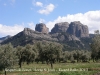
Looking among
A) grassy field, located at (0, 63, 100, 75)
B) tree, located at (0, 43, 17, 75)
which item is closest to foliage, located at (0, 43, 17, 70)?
tree, located at (0, 43, 17, 75)

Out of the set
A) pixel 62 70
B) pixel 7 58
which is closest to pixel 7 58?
pixel 7 58

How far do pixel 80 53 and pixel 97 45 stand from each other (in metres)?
75.6

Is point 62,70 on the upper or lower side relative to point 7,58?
lower

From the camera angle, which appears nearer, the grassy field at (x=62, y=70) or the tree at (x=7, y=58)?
the grassy field at (x=62, y=70)

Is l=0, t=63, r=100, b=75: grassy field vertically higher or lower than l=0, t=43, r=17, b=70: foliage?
lower

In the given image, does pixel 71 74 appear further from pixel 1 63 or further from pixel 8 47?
pixel 8 47

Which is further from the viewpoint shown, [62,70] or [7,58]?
[62,70]

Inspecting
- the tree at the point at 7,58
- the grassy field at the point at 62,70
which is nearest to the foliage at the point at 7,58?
the tree at the point at 7,58

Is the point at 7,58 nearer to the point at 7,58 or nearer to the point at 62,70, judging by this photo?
the point at 7,58

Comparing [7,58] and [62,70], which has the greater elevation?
[7,58]

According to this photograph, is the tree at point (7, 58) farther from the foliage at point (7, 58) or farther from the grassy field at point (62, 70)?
the grassy field at point (62, 70)

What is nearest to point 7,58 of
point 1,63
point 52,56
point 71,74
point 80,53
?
point 1,63

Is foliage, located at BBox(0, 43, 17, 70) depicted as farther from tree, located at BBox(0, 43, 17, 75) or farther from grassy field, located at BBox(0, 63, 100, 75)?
grassy field, located at BBox(0, 63, 100, 75)

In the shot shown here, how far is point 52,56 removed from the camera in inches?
3556
